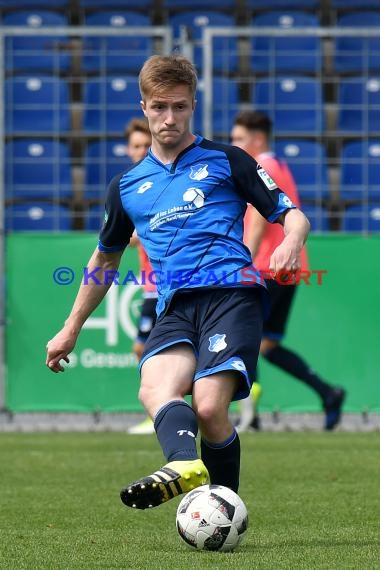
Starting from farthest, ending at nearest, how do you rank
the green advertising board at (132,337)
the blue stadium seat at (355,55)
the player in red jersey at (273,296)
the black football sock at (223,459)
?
the blue stadium seat at (355,55), the green advertising board at (132,337), the player in red jersey at (273,296), the black football sock at (223,459)

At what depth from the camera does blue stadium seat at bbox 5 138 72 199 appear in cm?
1325

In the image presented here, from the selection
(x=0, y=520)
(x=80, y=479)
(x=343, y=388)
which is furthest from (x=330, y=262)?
(x=0, y=520)

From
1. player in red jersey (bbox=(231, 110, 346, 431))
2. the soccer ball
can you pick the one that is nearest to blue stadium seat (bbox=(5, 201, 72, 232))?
player in red jersey (bbox=(231, 110, 346, 431))

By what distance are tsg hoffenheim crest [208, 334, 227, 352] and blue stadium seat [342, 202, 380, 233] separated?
7916mm

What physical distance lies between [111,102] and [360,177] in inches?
112

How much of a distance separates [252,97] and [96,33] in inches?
75.2

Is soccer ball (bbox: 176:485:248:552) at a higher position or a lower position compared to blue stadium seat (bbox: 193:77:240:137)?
lower

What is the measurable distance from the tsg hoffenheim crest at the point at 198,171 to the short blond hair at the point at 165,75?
29cm

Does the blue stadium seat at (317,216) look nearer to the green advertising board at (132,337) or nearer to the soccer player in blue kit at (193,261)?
the green advertising board at (132,337)

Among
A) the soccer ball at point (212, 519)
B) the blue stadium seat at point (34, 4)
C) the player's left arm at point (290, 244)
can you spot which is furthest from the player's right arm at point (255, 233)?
the blue stadium seat at point (34, 4)

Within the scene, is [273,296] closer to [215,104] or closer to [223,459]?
[215,104]

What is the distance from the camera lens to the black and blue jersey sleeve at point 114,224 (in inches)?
213

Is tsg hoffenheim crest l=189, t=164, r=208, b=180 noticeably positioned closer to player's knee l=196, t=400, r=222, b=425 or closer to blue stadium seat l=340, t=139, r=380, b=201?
player's knee l=196, t=400, r=222, b=425

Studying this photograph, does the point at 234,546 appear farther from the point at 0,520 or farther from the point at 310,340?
the point at 310,340
